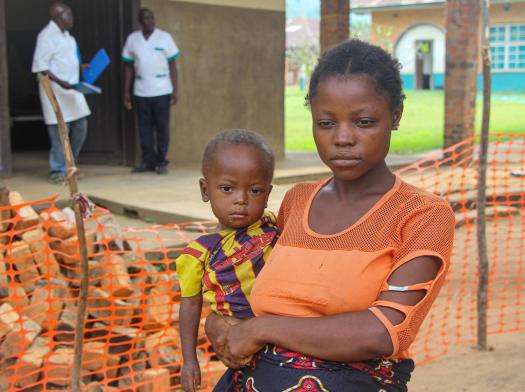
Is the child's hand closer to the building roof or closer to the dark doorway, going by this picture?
the dark doorway

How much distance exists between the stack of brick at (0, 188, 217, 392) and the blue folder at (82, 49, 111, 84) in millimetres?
2434

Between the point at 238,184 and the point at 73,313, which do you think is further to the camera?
the point at 73,313

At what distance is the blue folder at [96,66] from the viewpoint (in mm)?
7477

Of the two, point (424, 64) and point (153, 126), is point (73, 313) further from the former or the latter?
point (424, 64)

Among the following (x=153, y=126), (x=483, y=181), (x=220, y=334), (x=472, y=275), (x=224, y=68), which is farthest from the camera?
(x=224, y=68)

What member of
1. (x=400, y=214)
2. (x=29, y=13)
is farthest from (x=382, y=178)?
(x=29, y=13)

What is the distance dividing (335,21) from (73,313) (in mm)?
6694

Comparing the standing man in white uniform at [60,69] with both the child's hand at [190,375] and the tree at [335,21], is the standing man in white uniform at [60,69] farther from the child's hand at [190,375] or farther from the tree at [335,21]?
the child's hand at [190,375]

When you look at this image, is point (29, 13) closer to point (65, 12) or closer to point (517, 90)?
point (65, 12)

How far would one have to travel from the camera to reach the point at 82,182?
820cm

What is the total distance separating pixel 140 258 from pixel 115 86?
4782mm

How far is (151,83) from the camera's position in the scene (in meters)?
8.74

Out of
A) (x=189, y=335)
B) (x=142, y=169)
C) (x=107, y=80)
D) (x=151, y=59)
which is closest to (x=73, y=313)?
(x=189, y=335)

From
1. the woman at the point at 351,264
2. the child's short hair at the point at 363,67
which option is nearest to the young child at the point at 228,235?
the woman at the point at 351,264
